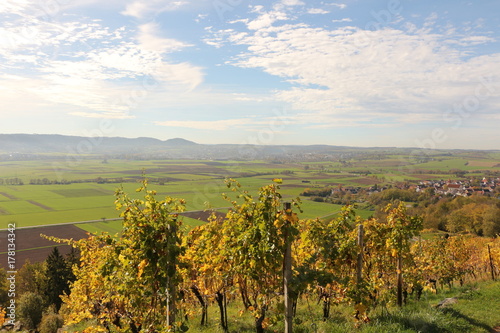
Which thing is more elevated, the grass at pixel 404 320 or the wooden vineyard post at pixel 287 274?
the wooden vineyard post at pixel 287 274

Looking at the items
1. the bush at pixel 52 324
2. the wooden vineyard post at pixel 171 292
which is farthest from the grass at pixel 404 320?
the bush at pixel 52 324

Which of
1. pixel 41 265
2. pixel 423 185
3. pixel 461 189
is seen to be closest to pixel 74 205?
pixel 41 265

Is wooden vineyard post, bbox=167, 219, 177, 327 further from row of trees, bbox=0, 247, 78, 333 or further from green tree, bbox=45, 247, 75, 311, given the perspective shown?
green tree, bbox=45, 247, 75, 311

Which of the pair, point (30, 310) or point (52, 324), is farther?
point (30, 310)

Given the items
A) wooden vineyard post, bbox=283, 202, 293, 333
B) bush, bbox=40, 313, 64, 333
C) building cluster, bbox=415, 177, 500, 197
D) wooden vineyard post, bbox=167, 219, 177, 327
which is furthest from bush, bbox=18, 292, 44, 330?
building cluster, bbox=415, 177, 500, 197

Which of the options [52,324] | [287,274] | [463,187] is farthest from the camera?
[463,187]

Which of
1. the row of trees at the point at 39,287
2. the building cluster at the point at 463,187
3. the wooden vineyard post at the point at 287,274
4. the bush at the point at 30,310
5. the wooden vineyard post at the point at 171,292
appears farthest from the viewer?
the building cluster at the point at 463,187

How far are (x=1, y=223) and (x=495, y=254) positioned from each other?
91.5 metres

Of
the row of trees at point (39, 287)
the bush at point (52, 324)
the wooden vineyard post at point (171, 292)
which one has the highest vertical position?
the wooden vineyard post at point (171, 292)

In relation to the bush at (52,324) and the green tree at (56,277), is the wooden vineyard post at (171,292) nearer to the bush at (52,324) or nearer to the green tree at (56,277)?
the bush at (52,324)

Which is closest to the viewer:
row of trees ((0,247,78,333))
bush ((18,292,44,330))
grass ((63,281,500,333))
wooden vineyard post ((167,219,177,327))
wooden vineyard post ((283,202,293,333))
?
wooden vineyard post ((167,219,177,327))

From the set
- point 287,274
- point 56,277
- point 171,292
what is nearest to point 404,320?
Result: point 287,274

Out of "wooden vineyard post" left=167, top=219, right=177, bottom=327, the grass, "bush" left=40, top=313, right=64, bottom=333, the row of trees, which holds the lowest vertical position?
the row of trees

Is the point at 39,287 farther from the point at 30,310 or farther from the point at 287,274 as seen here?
the point at 287,274
